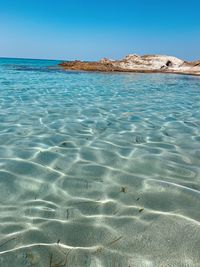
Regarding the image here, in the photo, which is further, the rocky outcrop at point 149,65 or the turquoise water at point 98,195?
the rocky outcrop at point 149,65

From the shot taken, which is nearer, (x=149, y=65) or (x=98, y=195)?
(x=98, y=195)

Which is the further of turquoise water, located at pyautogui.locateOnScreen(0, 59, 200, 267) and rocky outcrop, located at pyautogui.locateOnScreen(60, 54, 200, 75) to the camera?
rocky outcrop, located at pyautogui.locateOnScreen(60, 54, 200, 75)

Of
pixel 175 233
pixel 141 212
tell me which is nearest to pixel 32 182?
pixel 141 212

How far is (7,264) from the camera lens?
1.99m

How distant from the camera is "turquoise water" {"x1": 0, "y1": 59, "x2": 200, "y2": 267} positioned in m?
2.14

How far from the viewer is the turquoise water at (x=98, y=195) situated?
2.14 metres

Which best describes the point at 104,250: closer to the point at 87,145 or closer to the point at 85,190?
the point at 85,190

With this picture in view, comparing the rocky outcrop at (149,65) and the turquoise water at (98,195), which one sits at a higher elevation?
the turquoise water at (98,195)

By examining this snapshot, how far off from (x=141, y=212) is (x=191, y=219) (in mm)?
449

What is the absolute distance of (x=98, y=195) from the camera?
3004 millimetres

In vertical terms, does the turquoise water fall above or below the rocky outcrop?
above

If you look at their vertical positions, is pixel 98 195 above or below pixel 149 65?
above

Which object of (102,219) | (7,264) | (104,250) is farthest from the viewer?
(102,219)

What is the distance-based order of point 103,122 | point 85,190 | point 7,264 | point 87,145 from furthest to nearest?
point 103,122
point 87,145
point 85,190
point 7,264
